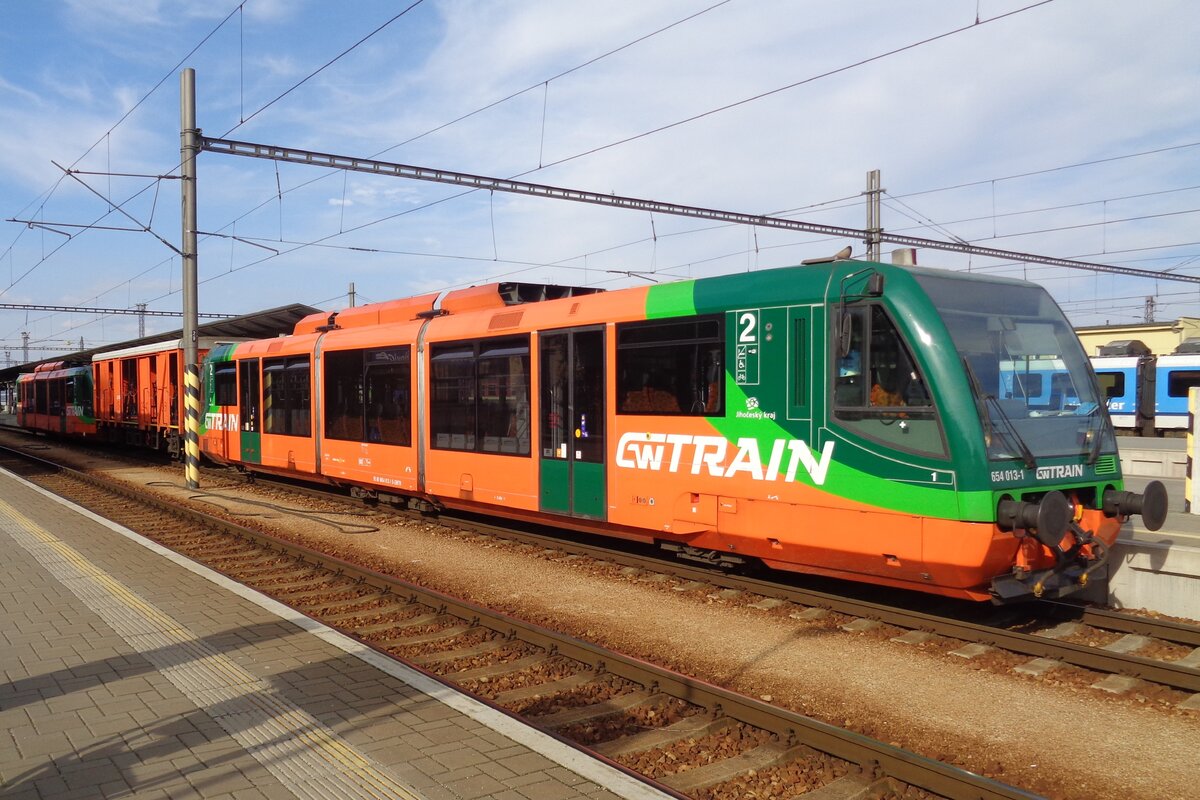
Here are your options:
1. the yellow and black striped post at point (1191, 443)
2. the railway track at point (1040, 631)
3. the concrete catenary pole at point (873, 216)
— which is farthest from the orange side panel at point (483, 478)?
the concrete catenary pole at point (873, 216)

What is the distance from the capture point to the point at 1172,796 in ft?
14.5

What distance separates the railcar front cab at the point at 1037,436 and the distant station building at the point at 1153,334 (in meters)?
36.0

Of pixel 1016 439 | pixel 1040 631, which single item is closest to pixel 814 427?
pixel 1016 439

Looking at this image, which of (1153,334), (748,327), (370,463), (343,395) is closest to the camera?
(748,327)

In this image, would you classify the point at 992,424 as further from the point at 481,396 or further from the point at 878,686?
the point at 481,396

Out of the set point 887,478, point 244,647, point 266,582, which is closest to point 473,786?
point 244,647

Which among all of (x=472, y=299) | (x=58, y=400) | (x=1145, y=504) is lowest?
(x=1145, y=504)

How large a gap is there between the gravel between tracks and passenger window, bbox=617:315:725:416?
5.99 feet

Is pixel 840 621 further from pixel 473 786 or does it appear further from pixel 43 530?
pixel 43 530

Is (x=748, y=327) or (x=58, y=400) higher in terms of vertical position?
(x=748, y=327)

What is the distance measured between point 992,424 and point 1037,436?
658mm

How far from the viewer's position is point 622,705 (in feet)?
18.4

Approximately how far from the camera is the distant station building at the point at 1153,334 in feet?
130

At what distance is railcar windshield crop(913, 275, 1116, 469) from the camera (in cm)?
681
